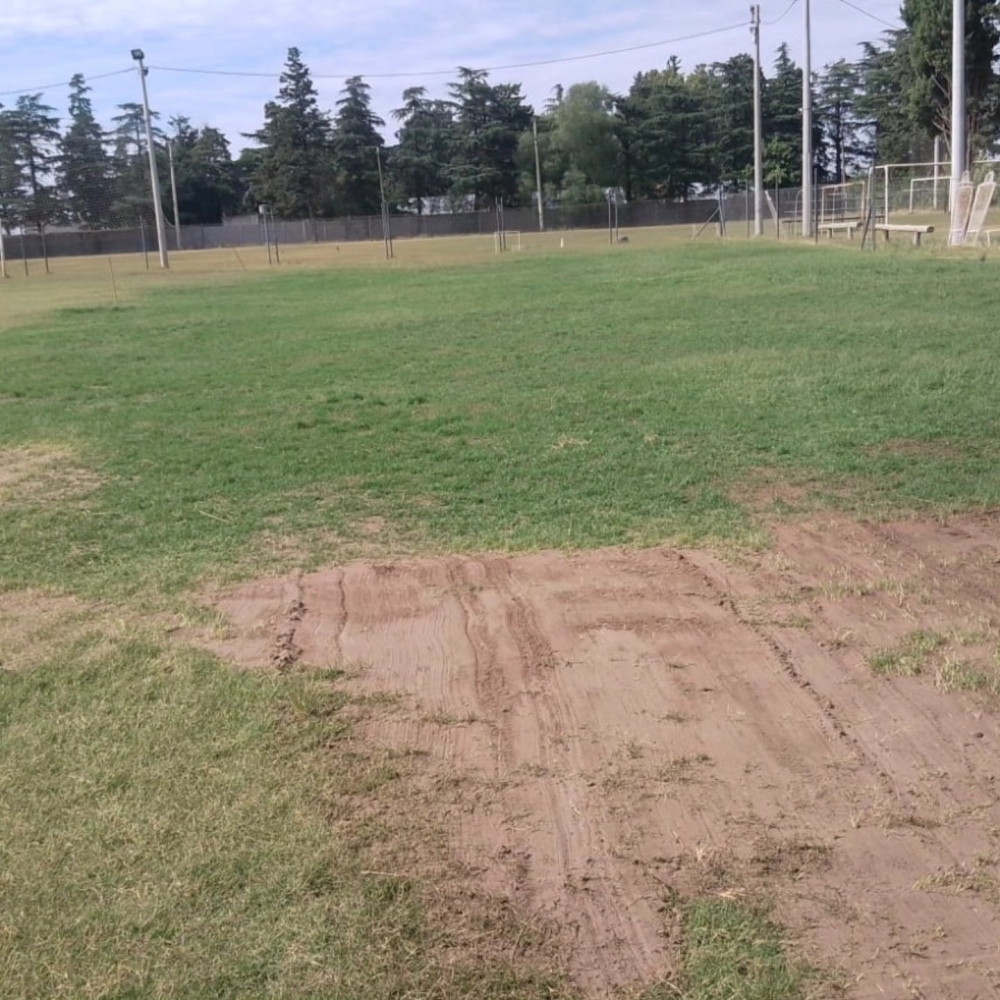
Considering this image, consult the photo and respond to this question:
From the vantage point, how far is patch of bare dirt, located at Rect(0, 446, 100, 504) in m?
7.54

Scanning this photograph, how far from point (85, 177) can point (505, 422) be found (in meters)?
77.2

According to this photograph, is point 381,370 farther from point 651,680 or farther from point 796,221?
point 796,221

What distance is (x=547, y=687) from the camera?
4289mm

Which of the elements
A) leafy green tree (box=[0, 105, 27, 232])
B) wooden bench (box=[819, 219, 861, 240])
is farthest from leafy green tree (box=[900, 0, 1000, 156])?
leafy green tree (box=[0, 105, 27, 232])

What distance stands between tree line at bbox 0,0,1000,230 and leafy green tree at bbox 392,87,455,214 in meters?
0.13

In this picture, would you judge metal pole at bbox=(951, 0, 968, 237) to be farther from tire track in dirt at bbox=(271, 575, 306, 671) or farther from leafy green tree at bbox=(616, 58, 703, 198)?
leafy green tree at bbox=(616, 58, 703, 198)

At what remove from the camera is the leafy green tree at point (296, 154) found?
86.0 m

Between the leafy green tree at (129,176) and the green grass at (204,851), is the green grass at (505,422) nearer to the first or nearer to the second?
the green grass at (204,851)

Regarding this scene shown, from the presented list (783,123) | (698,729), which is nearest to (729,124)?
(783,123)

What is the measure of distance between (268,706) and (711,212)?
67391mm

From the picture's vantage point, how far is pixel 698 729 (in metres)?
3.89

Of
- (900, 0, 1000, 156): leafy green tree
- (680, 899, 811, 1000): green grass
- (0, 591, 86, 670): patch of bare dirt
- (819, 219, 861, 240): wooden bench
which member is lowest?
(680, 899, 811, 1000): green grass

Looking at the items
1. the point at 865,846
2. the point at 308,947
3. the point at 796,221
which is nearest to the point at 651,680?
the point at 865,846

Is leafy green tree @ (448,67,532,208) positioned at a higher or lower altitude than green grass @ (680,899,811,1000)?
higher
